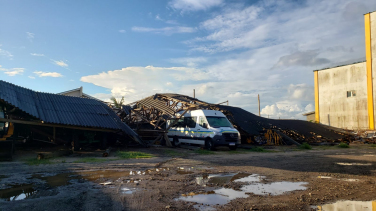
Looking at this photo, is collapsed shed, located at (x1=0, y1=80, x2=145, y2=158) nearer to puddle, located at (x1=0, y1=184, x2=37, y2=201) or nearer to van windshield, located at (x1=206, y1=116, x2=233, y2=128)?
van windshield, located at (x1=206, y1=116, x2=233, y2=128)

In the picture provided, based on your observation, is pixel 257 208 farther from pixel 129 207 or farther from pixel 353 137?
pixel 353 137

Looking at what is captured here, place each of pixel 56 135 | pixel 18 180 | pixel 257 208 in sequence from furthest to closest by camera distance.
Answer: pixel 56 135 < pixel 18 180 < pixel 257 208

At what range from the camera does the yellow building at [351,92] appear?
95.6 ft

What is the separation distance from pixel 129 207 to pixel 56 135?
11.6m

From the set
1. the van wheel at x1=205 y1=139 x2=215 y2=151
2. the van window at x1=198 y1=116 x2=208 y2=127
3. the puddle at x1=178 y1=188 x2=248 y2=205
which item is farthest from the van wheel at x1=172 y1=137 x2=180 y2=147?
the puddle at x1=178 y1=188 x2=248 y2=205

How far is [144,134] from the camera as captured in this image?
67.4 ft

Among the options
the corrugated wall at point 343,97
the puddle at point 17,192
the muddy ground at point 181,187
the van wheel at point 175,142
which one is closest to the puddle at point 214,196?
the muddy ground at point 181,187

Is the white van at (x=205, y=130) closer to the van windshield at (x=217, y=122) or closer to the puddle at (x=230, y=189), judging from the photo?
the van windshield at (x=217, y=122)

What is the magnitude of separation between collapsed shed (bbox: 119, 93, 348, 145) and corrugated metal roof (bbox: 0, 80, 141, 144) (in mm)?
4198

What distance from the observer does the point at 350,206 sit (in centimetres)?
477

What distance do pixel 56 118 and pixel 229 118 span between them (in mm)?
12612

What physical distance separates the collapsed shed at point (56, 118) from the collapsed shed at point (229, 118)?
3772 millimetres

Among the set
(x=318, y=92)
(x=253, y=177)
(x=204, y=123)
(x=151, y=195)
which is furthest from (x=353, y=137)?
(x=151, y=195)

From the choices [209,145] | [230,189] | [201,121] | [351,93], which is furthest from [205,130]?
[351,93]
